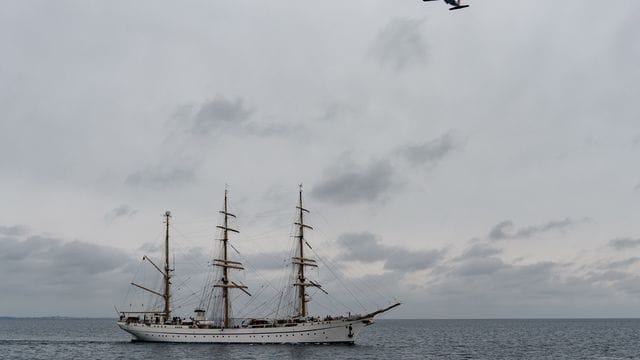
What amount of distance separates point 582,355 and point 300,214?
48.9m

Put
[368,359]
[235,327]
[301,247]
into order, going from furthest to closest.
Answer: [301,247] → [235,327] → [368,359]

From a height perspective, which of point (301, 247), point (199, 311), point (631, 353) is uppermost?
point (301, 247)

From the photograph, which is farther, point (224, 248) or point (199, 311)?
point (224, 248)

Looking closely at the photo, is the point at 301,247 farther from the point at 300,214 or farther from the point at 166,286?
the point at 166,286

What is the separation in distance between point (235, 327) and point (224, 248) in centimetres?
1655

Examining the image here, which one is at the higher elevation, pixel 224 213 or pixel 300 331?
pixel 224 213

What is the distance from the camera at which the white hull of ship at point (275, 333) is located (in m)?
95.5

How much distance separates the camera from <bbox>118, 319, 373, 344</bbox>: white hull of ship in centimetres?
9550

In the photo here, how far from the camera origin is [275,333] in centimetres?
9606

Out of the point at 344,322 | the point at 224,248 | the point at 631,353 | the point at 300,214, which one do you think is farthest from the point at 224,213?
the point at 631,353

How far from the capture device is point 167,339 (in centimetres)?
10225

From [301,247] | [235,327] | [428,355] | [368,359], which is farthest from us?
[301,247]

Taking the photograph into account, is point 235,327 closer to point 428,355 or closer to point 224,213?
point 224,213

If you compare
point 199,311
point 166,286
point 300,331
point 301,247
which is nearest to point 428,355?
point 300,331
